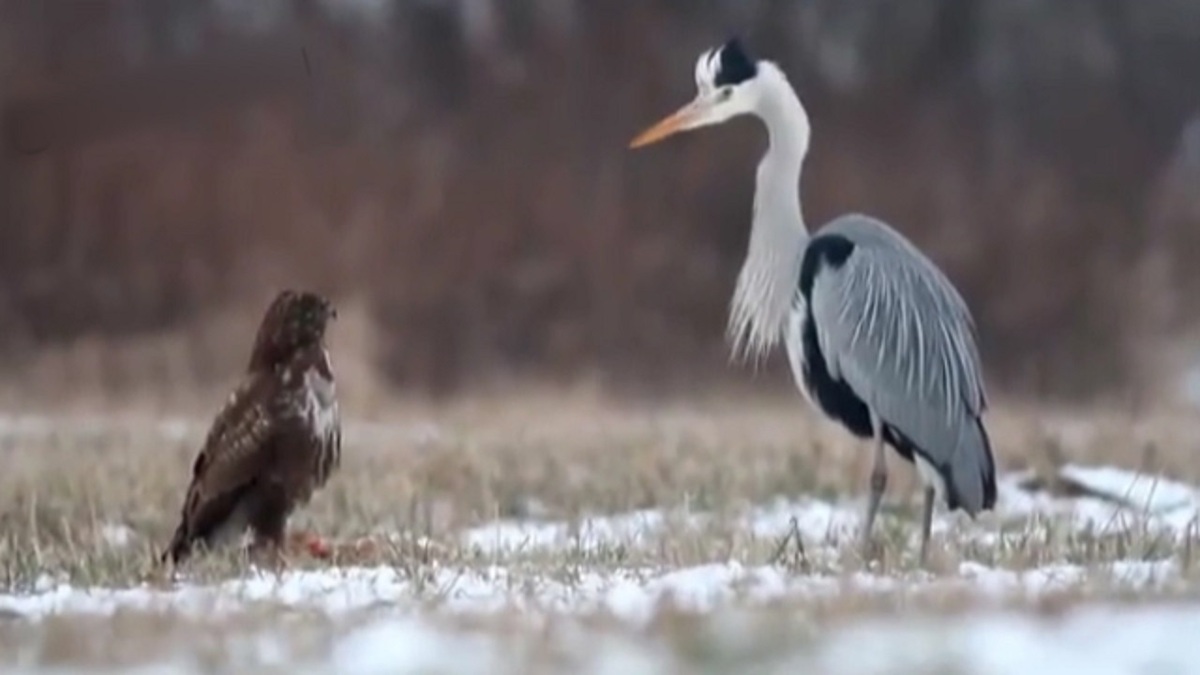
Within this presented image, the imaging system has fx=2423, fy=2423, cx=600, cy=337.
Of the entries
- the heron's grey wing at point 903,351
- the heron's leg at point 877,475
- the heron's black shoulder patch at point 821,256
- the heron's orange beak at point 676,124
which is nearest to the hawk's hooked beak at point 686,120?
the heron's orange beak at point 676,124

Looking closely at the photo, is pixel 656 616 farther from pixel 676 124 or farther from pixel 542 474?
pixel 542 474

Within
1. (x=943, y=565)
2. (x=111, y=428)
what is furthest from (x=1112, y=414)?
(x=943, y=565)

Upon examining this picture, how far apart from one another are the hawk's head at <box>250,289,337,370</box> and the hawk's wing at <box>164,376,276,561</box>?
7cm

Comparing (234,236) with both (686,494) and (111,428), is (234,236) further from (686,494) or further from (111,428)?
(686,494)

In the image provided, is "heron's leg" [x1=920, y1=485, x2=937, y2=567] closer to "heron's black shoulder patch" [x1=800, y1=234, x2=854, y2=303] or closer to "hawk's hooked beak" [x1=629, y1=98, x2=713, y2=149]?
"heron's black shoulder patch" [x1=800, y1=234, x2=854, y2=303]

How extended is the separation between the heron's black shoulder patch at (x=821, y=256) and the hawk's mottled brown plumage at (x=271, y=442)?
1.36 m

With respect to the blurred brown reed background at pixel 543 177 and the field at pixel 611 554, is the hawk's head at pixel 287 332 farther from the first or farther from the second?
the blurred brown reed background at pixel 543 177

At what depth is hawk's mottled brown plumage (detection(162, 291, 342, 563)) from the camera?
19.9ft

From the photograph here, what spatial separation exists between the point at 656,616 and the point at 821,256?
2.31 m

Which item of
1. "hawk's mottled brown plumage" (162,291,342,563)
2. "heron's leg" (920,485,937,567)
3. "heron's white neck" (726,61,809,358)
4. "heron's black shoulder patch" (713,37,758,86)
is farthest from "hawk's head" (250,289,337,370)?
"heron's leg" (920,485,937,567)

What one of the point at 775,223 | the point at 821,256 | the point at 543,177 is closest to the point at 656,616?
the point at 821,256

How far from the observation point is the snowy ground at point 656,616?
4133 mm

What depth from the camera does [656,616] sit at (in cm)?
448

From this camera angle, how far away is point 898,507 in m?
8.48
